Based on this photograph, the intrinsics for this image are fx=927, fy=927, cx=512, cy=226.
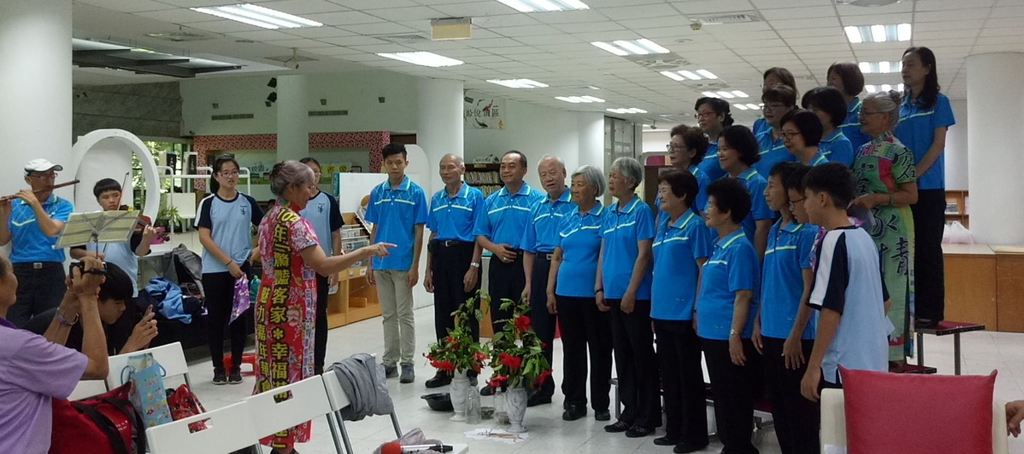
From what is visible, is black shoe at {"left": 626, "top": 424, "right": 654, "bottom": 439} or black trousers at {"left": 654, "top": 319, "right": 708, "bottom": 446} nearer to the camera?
black trousers at {"left": 654, "top": 319, "right": 708, "bottom": 446}

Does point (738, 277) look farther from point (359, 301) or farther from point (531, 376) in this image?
point (359, 301)

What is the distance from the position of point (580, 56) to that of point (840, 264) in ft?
28.7

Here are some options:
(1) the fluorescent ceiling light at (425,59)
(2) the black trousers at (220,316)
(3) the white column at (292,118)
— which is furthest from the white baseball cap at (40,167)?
(3) the white column at (292,118)

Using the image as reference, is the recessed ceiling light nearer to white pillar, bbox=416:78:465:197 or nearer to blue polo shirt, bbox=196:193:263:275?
white pillar, bbox=416:78:465:197

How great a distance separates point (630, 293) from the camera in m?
5.37

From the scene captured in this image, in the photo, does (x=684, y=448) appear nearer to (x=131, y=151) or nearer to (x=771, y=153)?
(x=771, y=153)

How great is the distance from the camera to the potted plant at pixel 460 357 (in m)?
5.86

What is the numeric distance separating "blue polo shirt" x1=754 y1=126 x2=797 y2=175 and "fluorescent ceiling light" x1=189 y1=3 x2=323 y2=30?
528 centimetres

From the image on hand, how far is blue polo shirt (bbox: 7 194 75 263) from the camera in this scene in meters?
6.55

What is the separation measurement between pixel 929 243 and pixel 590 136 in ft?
54.7

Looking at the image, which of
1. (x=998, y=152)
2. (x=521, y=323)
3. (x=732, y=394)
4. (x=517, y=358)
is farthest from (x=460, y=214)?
(x=998, y=152)

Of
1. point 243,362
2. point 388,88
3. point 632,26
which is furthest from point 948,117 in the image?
point 388,88

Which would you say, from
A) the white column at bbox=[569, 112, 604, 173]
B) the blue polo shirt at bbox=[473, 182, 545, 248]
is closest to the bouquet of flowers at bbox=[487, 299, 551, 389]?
the blue polo shirt at bbox=[473, 182, 545, 248]

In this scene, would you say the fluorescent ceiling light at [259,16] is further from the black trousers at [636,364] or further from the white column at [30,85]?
the black trousers at [636,364]
